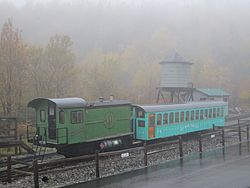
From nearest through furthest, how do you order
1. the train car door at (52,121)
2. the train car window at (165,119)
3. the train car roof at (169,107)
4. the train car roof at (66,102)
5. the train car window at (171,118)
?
the train car roof at (66,102) → the train car door at (52,121) → the train car roof at (169,107) → the train car window at (165,119) → the train car window at (171,118)

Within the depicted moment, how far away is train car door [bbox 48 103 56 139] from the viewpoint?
54.0 ft

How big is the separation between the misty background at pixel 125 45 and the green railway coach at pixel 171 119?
12.5 metres

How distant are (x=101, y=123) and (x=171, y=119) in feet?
18.4

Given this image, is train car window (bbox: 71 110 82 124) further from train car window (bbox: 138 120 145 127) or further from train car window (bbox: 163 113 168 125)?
train car window (bbox: 163 113 168 125)

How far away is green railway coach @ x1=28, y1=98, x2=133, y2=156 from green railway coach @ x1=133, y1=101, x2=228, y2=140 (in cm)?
176

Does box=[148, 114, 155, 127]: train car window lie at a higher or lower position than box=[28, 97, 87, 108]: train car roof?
lower

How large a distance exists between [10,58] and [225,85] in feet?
161

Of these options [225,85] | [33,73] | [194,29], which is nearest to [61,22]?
[194,29]

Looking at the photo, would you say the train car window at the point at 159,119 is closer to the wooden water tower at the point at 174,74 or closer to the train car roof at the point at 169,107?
the train car roof at the point at 169,107

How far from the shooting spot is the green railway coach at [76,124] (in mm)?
16172

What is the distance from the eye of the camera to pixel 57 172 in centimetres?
1346

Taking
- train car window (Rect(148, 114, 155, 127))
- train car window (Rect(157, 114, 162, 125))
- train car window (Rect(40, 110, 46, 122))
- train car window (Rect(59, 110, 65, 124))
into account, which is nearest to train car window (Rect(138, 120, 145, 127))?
train car window (Rect(148, 114, 155, 127))

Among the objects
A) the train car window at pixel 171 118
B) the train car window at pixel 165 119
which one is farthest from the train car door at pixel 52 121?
the train car window at pixel 171 118

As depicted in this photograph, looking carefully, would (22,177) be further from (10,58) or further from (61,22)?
(61,22)
